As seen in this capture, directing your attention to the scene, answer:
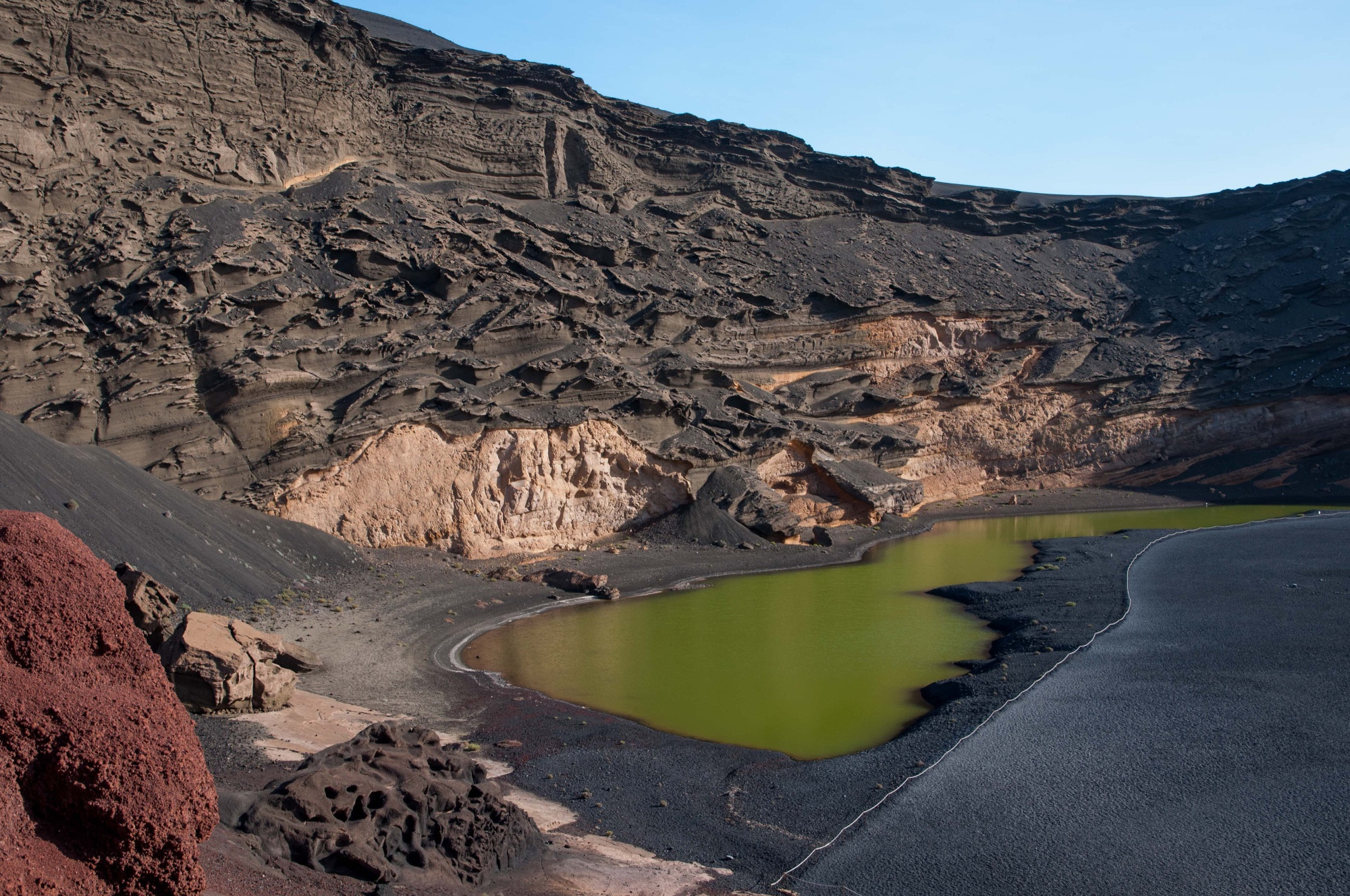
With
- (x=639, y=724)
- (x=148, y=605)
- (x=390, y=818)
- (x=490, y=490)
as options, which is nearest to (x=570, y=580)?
(x=490, y=490)

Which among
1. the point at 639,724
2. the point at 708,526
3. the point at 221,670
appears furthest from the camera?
the point at 708,526

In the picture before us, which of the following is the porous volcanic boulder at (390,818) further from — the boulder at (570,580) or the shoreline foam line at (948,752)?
the boulder at (570,580)

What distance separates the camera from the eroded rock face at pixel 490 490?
23188 mm

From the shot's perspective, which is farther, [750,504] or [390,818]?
[750,504]

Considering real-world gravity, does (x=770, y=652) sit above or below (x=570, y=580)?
below

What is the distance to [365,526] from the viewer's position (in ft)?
76.7

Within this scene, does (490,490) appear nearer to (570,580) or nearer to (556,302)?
(570,580)

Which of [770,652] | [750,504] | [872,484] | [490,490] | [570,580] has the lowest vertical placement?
[770,652]

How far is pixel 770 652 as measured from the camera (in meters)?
17.9

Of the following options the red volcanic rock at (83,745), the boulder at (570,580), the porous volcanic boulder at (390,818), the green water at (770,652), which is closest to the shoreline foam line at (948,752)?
the green water at (770,652)

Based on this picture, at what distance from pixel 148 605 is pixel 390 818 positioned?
6.49 meters

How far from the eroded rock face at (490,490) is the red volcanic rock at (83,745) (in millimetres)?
17743

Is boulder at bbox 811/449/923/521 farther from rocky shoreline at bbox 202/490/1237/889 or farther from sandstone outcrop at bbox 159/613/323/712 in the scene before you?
sandstone outcrop at bbox 159/613/323/712

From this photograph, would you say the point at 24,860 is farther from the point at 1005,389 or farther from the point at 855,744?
the point at 1005,389
